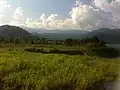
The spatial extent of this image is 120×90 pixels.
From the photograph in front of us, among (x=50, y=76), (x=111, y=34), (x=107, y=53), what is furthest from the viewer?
(x=111, y=34)

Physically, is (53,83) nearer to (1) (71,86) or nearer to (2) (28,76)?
(1) (71,86)

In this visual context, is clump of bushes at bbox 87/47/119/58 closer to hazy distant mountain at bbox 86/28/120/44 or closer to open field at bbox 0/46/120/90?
hazy distant mountain at bbox 86/28/120/44

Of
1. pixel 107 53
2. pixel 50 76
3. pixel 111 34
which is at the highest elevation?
pixel 111 34

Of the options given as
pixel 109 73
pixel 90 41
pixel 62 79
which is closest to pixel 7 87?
pixel 62 79

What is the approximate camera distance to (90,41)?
56031 mm

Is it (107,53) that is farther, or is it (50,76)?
(107,53)

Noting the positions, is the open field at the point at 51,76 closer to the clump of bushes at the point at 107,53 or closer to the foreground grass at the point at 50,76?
the foreground grass at the point at 50,76

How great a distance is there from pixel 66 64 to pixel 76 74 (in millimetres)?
2537

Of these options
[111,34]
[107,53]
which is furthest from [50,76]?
[111,34]

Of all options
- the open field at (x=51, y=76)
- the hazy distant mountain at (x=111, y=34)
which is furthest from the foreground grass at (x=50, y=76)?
the hazy distant mountain at (x=111, y=34)

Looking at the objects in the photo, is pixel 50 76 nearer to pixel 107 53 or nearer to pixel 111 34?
pixel 107 53

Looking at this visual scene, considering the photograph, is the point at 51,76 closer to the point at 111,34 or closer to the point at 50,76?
the point at 50,76

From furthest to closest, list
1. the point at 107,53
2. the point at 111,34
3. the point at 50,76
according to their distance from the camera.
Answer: the point at 111,34 < the point at 107,53 < the point at 50,76

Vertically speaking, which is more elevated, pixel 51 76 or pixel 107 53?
pixel 51 76
